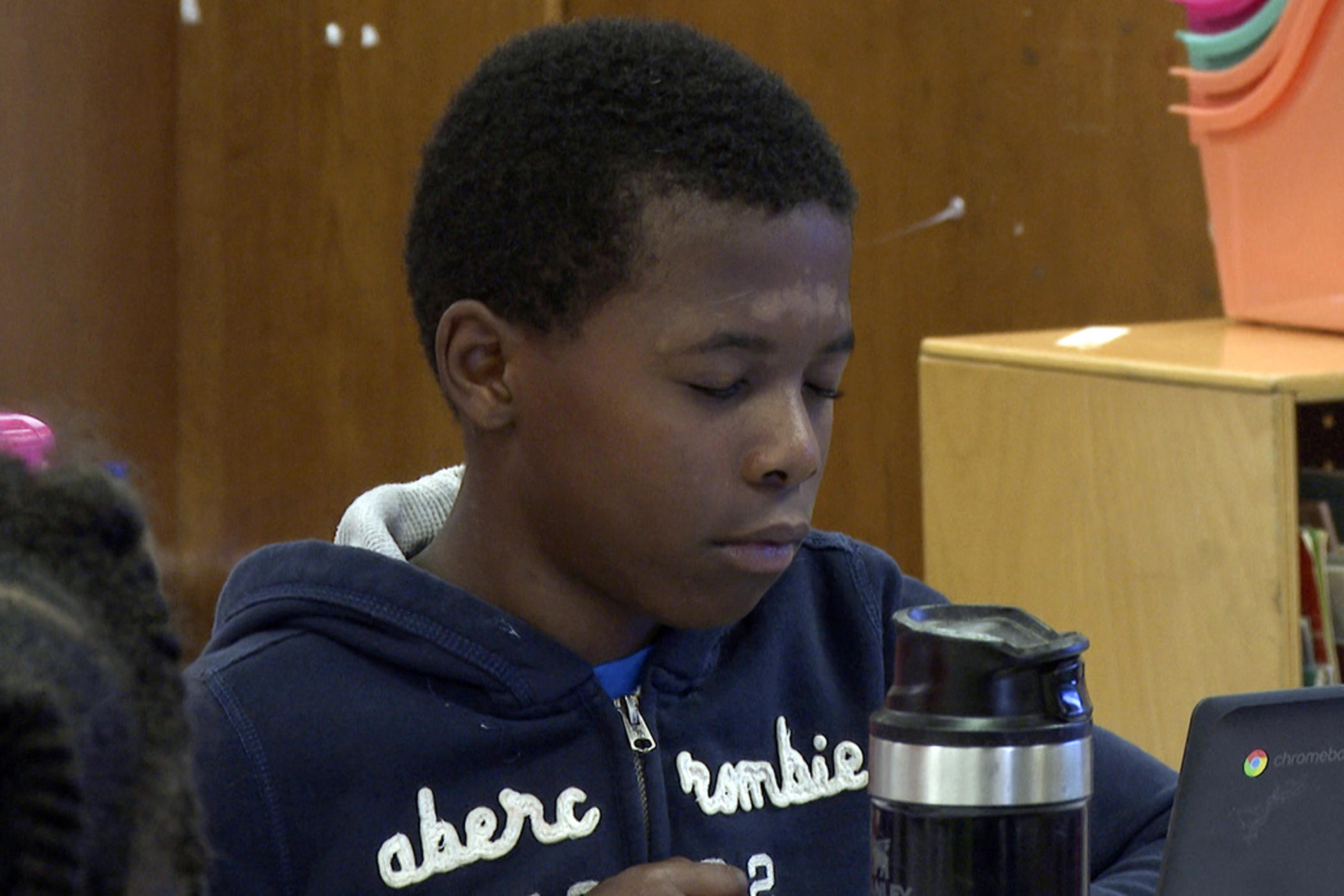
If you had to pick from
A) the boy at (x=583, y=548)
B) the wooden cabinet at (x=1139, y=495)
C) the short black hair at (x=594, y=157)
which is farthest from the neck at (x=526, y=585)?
the wooden cabinet at (x=1139, y=495)

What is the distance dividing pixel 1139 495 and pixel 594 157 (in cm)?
94

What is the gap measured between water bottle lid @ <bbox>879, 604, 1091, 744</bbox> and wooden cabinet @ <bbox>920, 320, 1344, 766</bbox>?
1.10 metres

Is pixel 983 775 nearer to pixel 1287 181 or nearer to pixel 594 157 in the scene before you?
pixel 594 157

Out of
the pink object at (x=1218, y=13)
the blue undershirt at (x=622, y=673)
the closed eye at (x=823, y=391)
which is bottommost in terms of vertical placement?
the blue undershirt at (x=622, y=673)

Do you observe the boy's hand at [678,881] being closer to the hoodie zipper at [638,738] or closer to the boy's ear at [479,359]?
the hoodie zipper at [638,738]

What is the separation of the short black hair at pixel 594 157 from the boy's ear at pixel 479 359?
0.03ft

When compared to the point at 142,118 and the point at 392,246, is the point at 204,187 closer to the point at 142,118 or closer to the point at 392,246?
the point at 142,118

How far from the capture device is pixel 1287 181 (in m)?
1.84

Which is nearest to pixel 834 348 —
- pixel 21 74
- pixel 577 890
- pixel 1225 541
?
pixel 577 890

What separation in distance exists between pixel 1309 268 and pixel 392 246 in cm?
135

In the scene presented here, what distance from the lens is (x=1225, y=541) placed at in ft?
5.18

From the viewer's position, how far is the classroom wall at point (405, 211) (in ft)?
8.35

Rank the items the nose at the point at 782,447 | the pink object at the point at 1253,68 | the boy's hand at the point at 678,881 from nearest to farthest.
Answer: the boy's hand at the point at 678,881
the nose at the point at 782,447
the pink object at the point at 1253,68

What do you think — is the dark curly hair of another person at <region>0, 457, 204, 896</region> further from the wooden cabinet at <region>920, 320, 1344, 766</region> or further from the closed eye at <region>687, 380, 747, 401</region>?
the wooden cabinet at <region>920, 320, 1344, 766</region>
